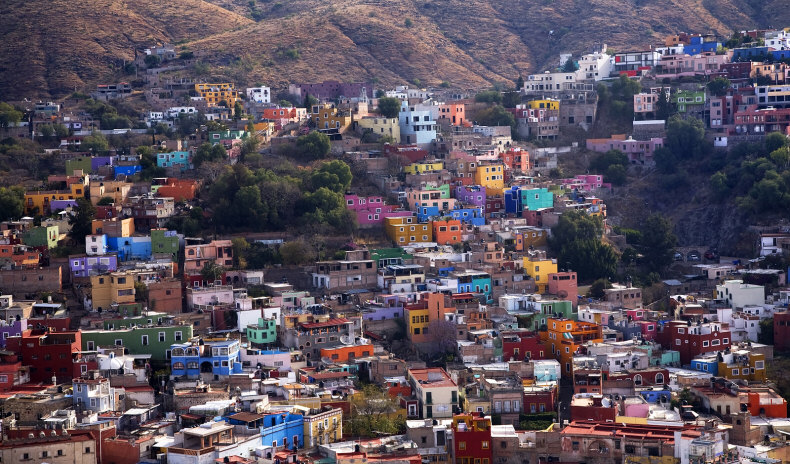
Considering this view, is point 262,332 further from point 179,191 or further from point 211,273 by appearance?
point 179,191

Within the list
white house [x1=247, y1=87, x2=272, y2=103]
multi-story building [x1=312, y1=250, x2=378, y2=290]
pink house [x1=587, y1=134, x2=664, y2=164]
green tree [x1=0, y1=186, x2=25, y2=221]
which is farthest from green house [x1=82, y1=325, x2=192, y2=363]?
white house [x1=247, y1=87, x2=272, y2=103]

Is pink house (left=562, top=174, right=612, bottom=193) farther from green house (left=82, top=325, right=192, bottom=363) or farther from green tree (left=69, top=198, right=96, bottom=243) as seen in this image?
green house (left=82, top=325, right=192, bottom=363)

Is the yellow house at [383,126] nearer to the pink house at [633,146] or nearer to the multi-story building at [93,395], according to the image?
the pink house at [633,146]

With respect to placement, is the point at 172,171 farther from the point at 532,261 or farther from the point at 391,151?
the point at 532,261

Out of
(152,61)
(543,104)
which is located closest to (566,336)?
(543,104)

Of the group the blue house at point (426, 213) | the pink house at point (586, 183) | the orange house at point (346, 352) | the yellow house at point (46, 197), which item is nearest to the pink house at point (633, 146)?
the pink house at point (586, 183)
